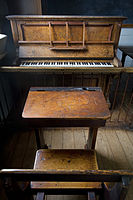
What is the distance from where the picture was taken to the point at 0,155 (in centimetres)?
179

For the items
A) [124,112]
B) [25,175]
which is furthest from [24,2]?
[25,175]

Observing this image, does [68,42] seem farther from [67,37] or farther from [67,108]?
[67,108]

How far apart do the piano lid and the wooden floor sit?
1378mm

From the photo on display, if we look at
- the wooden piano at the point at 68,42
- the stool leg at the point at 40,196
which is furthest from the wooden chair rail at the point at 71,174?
the wooden piano at the point at 68,42

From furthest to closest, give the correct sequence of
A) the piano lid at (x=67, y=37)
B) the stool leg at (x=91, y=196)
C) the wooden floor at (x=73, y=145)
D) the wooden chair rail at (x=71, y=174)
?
the piano lid at (x=67, y=37), the wooden floor at (x=73, y=145), the stool leg at (x=91, y=196), the wooden chair rail at (x=71, y=174)

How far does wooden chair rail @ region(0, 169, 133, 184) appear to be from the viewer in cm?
54

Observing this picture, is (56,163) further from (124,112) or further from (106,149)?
(124,112)

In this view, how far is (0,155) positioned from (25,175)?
148 cm

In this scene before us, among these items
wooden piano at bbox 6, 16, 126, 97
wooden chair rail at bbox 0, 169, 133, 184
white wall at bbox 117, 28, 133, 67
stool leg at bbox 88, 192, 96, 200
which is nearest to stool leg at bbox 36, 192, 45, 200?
stool leg at bbox 88, 192, 96, 200

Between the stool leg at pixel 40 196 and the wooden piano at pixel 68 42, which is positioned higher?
the wooden piano at pixel 68 42

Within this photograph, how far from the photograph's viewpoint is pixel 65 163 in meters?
1.21

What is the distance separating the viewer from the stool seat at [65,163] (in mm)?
1084

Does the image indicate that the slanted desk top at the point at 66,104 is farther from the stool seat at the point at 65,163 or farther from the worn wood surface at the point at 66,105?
the stool seat at the point at 65,163

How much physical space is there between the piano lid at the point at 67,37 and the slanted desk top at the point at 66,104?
1.22m
